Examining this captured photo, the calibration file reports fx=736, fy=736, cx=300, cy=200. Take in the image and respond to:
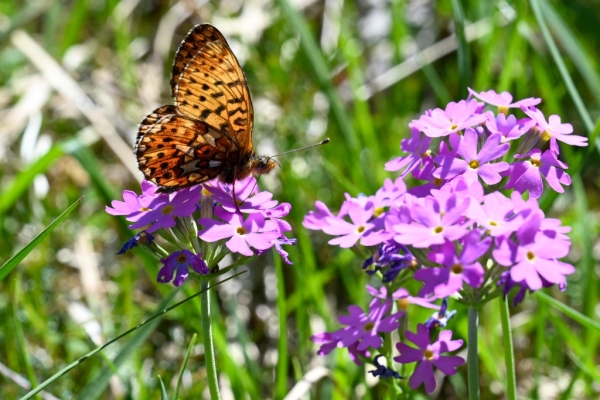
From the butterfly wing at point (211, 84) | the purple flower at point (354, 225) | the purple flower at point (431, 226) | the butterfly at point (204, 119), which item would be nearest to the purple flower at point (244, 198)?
the butterfly at point (204, 119)

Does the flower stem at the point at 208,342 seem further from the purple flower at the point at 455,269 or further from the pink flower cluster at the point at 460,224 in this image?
the purple flower at the point at 455,269

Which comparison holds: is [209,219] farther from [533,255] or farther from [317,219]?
[533,255]

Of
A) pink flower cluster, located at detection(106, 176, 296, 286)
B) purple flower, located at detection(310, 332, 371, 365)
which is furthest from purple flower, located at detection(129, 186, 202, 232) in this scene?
purple flower, located at detection(310, 332, 371, 365)

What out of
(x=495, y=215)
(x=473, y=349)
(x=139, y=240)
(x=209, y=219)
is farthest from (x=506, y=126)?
(x=139, y=240)

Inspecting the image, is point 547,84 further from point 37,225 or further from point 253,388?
point 37,225

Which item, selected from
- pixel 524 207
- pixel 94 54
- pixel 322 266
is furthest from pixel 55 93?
pixel 524 207

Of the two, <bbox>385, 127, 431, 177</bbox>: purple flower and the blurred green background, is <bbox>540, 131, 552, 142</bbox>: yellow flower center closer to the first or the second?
<bbox>385, 127, 431, 177</bbox>: purple flower
